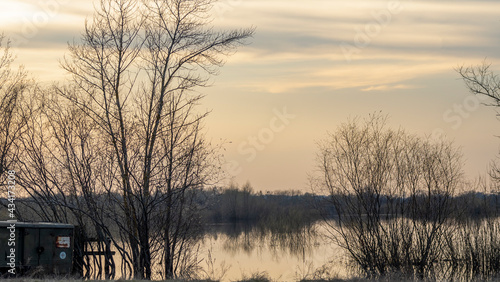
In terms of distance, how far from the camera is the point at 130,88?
764 inches

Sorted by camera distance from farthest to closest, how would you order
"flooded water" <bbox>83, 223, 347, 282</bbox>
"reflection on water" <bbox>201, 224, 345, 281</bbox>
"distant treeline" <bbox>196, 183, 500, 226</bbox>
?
"reflection on water" <bbox>201, 224, 345, 281</bbox> < "flooded water" <bbox>83, 223, 347, 282</bbox> < "distant treeline" <bbox>196, 183, 500, 226</bbox>

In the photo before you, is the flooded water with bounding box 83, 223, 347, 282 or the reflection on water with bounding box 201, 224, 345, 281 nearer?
the flooded water with bounding box 83, 223, 347, 282

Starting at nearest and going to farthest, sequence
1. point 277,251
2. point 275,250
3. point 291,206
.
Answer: point 277,251 < point 275,250 < point 291,206

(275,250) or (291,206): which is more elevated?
(291,206)

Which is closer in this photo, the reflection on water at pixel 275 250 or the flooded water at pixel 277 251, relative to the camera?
the flooded water at pixel 277 251

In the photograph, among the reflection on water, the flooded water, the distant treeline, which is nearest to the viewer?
the distant treeline

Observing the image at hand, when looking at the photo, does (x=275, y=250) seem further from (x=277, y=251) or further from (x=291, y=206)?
(x=291, y=206)

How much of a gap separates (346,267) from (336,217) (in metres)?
2.17

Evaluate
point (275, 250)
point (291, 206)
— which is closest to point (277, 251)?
point (275, 250)

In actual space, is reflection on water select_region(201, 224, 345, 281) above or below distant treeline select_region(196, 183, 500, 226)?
below

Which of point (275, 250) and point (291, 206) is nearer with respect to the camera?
point (275, 250)

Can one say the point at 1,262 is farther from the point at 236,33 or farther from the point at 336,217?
the point at 336,217

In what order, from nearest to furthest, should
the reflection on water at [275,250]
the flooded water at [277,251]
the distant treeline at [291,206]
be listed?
the distant treeline at [291,206] < the flooded water at [277,251] < the reflection on water at [275,250]

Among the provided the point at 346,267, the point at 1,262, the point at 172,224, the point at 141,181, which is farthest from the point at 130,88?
the point at 346,267
